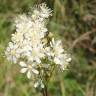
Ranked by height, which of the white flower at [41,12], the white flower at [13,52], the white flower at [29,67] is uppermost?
the white flower at [41,12]

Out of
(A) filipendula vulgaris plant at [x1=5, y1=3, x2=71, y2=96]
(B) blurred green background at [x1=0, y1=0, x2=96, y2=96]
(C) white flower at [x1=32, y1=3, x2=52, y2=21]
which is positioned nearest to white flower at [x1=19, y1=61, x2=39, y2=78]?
(A) filipendula vulgaris plant at [x1=5, y1=3, x2=71, y2=96]

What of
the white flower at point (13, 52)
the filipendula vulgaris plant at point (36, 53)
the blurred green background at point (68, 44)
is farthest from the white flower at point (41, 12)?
the blurred green background at point (68, 44)

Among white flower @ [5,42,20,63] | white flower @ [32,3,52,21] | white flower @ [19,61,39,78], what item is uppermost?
white flower @ [32,3,52,21]

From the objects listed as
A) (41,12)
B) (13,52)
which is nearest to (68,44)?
(41,12)

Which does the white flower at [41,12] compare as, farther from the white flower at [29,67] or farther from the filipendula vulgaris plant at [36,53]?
the white flower at [29,67]

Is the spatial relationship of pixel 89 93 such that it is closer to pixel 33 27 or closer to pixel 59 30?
pixel 59 30

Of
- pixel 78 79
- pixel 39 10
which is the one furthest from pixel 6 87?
pixel 39 10

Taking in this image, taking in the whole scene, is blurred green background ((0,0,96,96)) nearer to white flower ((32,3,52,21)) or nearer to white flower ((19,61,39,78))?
white flower ((32,3,52,21))
